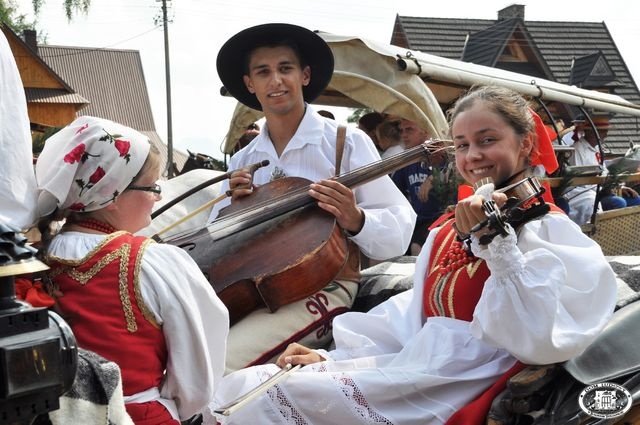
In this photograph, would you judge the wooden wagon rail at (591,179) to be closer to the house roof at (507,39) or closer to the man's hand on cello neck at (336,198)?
the man's hand on cello neck at (336,198)

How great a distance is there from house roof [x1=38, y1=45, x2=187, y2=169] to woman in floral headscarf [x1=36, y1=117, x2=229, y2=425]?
1091 inches

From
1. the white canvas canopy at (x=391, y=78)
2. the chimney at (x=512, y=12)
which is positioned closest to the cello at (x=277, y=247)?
the white canvas canopy at (x=391, y=78)

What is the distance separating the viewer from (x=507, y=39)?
926 inches

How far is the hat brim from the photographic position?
369 cm

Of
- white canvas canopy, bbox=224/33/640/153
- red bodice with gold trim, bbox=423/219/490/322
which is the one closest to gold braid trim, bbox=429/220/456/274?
red bodice with gold trim, bbox=423/219/490/322

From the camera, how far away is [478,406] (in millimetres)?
2363

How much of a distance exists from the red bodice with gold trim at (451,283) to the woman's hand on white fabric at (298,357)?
41 centimetres

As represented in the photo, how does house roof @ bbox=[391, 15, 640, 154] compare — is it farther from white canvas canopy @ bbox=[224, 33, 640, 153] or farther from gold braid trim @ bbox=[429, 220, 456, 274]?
gold braid trim @ bbox=[429, 220, 456, 274]

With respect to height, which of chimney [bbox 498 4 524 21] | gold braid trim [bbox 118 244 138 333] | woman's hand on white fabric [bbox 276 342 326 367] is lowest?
woman's hand on white fabric [bbox 276 342 326 367]

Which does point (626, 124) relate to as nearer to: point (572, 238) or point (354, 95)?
point (354, 95)

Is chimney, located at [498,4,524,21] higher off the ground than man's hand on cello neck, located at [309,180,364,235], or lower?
higher

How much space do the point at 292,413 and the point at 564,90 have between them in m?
4.92

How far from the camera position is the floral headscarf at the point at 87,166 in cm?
207

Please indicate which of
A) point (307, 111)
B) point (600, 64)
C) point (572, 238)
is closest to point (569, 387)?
point (572, 238)
